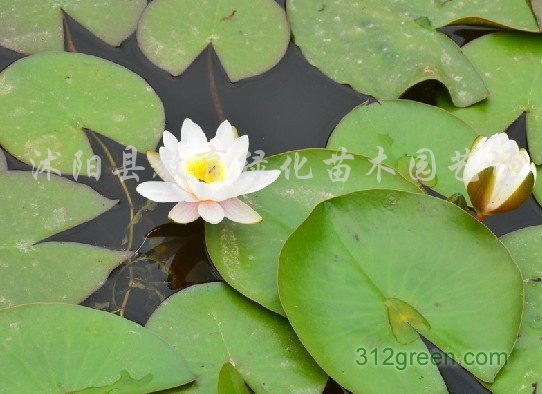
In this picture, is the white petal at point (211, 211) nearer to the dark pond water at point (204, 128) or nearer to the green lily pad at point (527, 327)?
the dark pond water at point (204, 128)

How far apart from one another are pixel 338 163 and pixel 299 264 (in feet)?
1.39

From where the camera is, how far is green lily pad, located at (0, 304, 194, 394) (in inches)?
67.5

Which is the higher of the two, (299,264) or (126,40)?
(126,40)


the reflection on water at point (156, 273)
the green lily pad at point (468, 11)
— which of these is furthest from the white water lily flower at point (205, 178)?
the green lily pad at point (468, 11)

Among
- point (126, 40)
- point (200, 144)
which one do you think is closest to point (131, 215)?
point (200, 144)

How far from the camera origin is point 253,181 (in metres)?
2.00

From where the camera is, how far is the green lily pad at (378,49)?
8.19 ft

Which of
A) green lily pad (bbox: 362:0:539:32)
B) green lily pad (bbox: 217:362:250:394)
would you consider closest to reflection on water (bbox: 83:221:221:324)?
green lily pad (bbox: 217:362:250:394)

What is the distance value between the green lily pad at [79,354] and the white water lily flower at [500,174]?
0.99 m

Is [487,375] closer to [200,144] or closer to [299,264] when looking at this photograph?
[299,264]

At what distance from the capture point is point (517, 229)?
7.29 feet


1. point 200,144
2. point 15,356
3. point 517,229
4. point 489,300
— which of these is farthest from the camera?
point 517,229

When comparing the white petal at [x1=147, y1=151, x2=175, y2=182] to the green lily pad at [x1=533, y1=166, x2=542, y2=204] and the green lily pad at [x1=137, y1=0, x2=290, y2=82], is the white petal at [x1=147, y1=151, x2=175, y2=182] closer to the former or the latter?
the green lily pad at [x1=137, y1=0, x2=290, y2=82]

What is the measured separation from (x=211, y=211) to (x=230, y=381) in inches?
19.3
